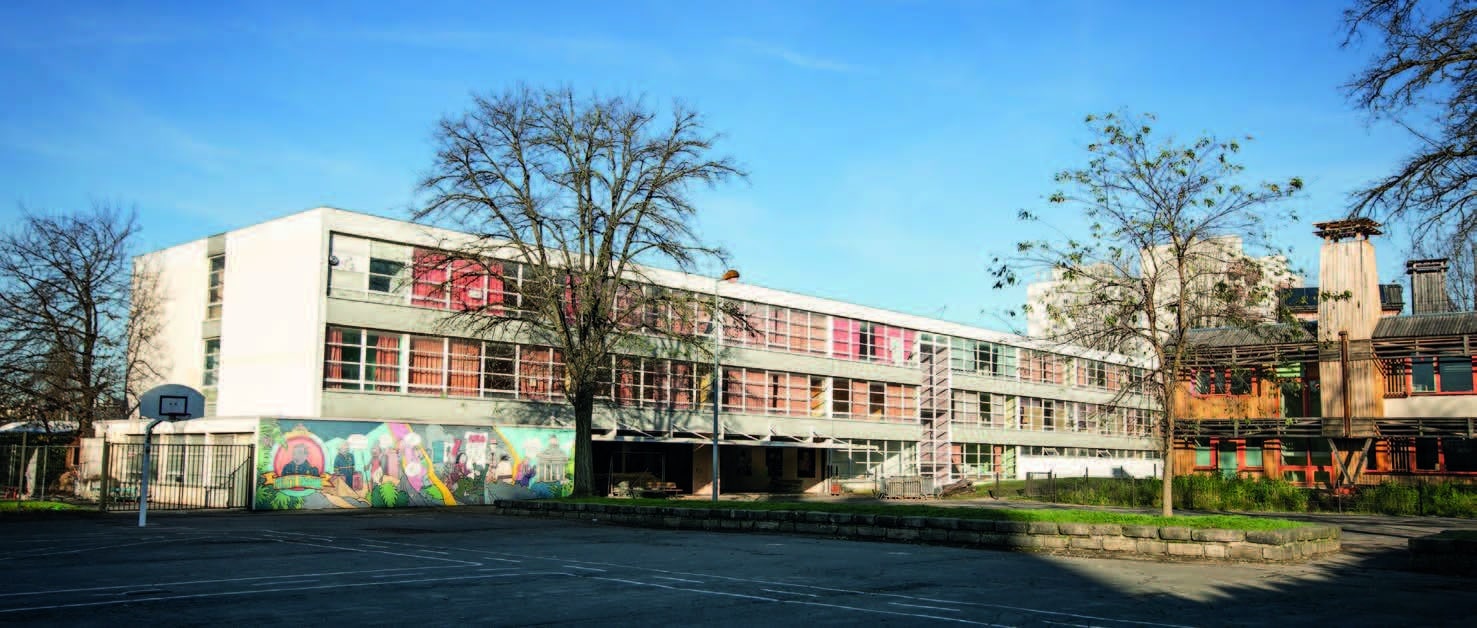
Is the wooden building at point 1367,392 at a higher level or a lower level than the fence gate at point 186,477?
higher

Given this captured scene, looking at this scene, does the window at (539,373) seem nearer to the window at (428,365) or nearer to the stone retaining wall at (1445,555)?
the window at (428,365)

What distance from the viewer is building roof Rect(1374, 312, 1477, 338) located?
124ft

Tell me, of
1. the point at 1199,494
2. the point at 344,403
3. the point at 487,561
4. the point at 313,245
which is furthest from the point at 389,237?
the point at 1199,494

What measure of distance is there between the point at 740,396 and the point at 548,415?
36.6ft

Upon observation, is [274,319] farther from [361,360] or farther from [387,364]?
[387,364]

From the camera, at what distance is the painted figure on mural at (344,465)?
1393 inches

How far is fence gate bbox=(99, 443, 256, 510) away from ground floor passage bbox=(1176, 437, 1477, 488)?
3177cm

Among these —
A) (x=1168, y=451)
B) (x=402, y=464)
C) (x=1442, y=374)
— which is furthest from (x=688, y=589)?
(x=1442, y=374)

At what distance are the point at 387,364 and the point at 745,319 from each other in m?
12.1

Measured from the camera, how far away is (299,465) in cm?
3447

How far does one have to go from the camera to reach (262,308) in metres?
38.2

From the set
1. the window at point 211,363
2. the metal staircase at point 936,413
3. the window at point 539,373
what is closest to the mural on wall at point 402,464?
the window at point 539,373

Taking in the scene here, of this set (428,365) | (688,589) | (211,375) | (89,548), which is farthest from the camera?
(211,375)

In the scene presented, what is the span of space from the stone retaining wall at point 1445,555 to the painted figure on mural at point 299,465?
29.3 meters
